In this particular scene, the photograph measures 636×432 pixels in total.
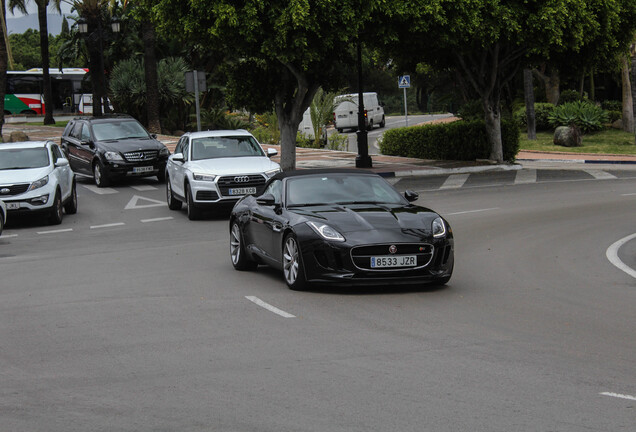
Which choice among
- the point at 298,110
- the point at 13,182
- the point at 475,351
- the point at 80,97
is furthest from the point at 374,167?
the point at 80,97

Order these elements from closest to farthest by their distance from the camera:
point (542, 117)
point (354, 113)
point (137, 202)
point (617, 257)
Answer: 1. point (617, 257)
2. point (137, 202)
3. point (542, 117)
4. point (354, 113)

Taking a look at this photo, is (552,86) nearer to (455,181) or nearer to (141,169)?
(455,181)

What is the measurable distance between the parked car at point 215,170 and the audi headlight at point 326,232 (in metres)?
8.61

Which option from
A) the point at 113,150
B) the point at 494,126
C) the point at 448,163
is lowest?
the point at 448,163

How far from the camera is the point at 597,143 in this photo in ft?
132

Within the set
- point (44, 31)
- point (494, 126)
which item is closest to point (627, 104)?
point (494, 126)

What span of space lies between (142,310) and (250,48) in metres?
17.0

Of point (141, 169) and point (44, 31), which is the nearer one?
point (141, 169)

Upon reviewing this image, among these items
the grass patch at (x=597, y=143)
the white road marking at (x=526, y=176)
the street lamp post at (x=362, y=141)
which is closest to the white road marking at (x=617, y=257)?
the white road marking at (x=526, y=176)

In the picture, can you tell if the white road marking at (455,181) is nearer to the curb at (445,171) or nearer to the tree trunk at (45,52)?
the curb at (445,171)

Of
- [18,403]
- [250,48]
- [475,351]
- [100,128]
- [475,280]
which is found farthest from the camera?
[100,128]

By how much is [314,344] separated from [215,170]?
12076 mm

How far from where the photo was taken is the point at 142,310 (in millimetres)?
10109

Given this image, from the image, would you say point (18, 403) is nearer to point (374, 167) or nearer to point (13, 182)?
point (13, 182)
